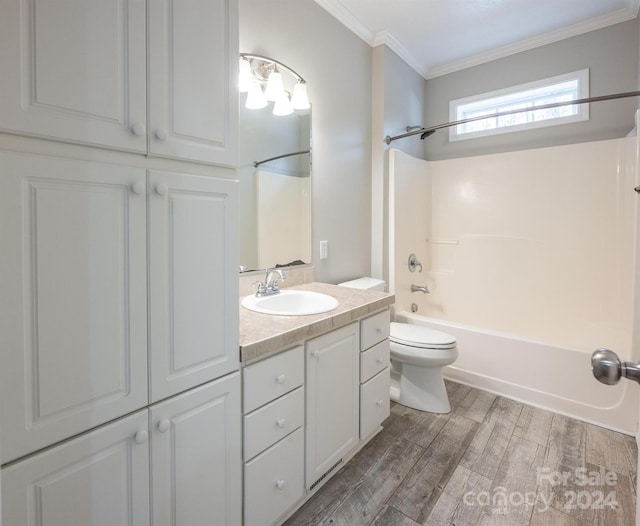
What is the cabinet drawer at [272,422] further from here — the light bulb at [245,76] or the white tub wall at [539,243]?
the white tub wall at [539,243]

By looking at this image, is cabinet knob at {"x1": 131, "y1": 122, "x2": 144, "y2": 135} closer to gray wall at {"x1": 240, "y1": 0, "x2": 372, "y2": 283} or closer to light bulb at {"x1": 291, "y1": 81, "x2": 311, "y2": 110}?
gray wall at {"x1": 240, "y1": 0, "x2": 372, "y2": 283}

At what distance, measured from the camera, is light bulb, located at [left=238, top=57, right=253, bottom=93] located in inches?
67.1

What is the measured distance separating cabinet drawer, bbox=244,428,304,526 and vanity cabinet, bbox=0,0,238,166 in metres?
1.03

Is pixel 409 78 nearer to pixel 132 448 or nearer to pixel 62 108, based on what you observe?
pixel 62 108

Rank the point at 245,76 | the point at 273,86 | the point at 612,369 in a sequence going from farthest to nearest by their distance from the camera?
the point at 273,86 → the point at 245,76 → the point at 612,369

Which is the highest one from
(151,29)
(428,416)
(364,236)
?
(151,29)

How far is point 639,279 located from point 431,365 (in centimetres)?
122

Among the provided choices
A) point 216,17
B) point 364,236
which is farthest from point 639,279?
point 216,17

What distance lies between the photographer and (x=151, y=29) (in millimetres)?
830

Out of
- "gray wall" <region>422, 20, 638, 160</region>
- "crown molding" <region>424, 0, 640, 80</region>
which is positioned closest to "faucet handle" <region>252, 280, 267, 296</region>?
"gray wall" <region>422, 20, 638, 160</region>

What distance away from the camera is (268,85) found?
1808 mm

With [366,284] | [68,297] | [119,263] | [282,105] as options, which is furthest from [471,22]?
[68,297]

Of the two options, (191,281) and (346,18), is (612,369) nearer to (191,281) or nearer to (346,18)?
(191,281)

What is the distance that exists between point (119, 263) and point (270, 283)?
100cm
